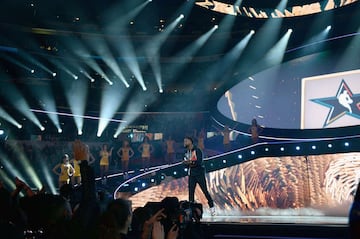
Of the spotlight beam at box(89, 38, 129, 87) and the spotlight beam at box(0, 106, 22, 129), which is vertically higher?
the spotlight beam at box(89, 38, 129, 87)

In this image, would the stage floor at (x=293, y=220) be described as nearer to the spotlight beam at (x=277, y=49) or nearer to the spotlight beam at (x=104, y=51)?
the spotlight beam at (x=277, y=49)

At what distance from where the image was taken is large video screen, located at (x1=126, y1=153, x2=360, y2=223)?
321 inches

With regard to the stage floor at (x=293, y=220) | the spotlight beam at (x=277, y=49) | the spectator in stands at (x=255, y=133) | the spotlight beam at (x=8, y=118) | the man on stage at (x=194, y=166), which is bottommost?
the stage floor at (x=293, y=220)

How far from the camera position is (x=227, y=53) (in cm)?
2339

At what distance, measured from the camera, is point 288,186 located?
866 centimetres

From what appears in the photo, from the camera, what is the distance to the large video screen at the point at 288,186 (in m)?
8.16

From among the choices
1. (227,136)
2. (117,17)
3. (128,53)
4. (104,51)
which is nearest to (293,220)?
(227,136)

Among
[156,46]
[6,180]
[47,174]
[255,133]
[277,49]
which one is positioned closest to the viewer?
[255,133]

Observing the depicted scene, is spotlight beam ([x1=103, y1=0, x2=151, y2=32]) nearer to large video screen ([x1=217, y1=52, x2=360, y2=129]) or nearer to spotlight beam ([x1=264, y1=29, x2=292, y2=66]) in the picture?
spotlight beam ([x1=264, y1=29, x2=292, y2=66])

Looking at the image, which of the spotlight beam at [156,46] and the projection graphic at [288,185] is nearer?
the projection graphic at [288,185]

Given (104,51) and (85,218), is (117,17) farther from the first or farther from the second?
(85,218)

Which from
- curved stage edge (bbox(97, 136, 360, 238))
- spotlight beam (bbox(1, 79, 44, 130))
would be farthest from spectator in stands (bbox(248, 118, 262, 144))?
spotlight beam (bbox(1, 79, 44, 130))

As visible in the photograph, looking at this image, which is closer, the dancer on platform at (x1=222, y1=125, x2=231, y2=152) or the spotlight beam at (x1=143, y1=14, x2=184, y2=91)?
the dancer on platform at (x1=222, y1=125, x2=231, y2=152)

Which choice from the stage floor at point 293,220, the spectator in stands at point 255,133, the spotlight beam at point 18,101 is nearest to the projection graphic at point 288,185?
the stage floor at point 293,220
